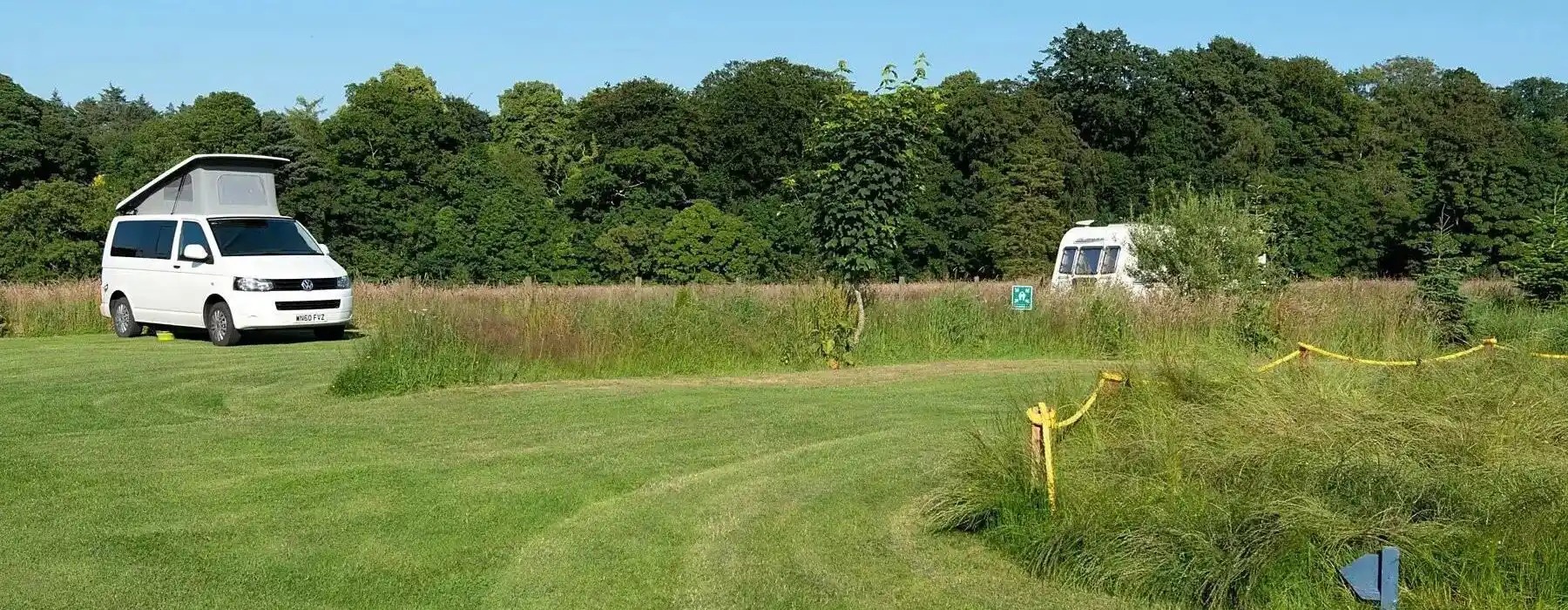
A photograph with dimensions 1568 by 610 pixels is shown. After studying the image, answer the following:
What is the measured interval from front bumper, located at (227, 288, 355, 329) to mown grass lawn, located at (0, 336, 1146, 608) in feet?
16.6

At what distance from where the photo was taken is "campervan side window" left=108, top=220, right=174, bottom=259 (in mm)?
18797

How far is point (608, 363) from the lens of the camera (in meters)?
14.3

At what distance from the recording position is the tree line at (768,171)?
53938 millimetres

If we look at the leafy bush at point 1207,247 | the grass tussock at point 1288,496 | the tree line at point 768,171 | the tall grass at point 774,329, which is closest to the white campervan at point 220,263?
the tall grass at point 774,329

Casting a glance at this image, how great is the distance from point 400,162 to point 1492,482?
2172 inches

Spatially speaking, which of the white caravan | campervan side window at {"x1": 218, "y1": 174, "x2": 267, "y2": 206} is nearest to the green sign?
the white caravan

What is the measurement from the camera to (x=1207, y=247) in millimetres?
21656

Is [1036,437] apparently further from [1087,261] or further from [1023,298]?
[1087,261]

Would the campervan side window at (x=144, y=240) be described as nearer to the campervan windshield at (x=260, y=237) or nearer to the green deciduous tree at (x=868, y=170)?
the campervan windshield at (x=260, y=237)

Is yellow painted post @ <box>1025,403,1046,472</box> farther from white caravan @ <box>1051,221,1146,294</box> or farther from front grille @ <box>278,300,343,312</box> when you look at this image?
white caravan @ <box>1051,221,1146,294</box>

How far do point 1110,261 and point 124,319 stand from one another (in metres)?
17.8

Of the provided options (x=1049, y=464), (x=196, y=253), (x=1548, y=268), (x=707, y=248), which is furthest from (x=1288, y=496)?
(x=707, y=248)

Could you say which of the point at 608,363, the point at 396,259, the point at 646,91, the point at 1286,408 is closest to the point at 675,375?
the point at 608,363

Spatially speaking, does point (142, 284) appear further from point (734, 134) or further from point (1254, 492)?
point (734, 134)
